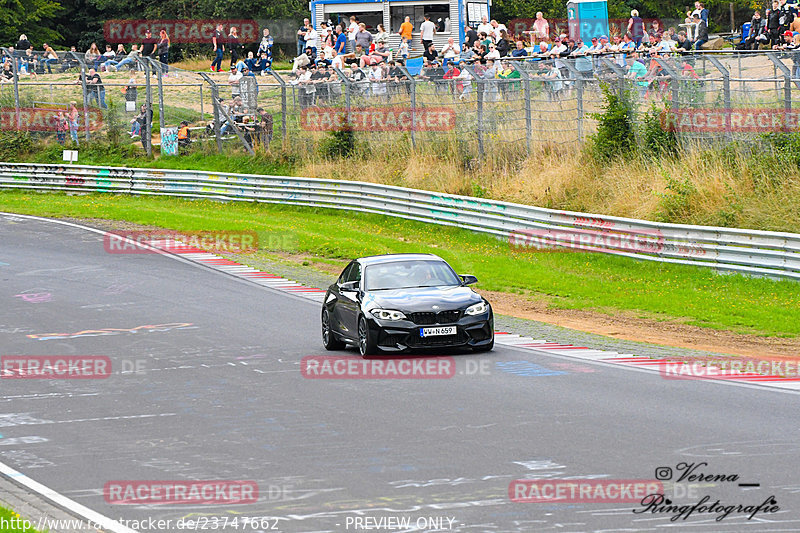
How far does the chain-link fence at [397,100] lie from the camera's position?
81.8 feet

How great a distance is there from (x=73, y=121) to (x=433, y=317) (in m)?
31.2

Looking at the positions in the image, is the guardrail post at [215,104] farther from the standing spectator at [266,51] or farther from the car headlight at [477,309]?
the car headlight at [477,309]

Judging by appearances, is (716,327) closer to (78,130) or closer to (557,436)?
(557,436)

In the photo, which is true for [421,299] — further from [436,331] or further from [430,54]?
[430,54]

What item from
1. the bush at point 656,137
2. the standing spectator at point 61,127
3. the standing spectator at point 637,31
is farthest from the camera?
the standing spectator at point 61,127

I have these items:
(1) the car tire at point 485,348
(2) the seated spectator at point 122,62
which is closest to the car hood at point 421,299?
(1) the car tire at point 485,348

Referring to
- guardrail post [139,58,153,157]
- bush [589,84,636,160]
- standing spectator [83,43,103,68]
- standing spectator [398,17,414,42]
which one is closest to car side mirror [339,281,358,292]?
bush [589,84,636,160]

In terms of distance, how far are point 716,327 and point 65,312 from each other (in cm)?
1145

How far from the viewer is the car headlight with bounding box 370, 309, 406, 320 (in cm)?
1548

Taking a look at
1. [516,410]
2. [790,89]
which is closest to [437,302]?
[516,410]

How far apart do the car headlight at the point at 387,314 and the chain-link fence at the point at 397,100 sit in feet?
37.8

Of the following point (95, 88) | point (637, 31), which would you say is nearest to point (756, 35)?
point (637, 31)

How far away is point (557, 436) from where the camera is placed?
35.4ft

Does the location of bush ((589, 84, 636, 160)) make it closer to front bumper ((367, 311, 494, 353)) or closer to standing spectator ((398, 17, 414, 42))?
front bumper ((367, 311, 494, 353))
